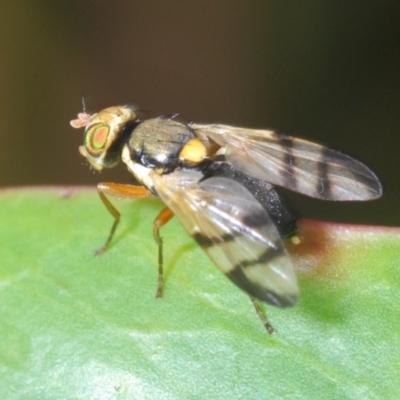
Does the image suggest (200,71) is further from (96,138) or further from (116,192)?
(116,192)

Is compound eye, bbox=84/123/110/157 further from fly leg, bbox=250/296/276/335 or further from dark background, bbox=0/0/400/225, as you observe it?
fly leg, bbox=250/296/276/335

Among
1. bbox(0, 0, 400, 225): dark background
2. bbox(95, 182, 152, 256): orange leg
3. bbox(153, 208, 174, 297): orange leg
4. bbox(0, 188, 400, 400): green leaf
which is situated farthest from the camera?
bbox(0, 0, 400, 225): dark background

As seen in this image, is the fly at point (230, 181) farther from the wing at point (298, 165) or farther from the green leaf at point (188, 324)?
the green leaf at point (188, 324)

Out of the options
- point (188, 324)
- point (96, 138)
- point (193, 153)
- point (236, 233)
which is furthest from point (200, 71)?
point (188, 324)

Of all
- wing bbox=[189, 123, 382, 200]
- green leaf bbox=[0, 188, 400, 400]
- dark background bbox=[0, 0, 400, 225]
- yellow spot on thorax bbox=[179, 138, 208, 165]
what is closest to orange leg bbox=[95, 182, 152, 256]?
green leaf bbox=[0, 188, 400, 400]

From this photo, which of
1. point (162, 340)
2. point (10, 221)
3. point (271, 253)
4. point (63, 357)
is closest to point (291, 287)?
point (271, 253)

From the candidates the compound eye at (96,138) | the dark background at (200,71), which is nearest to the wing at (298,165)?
the compound eye at (96,138)
